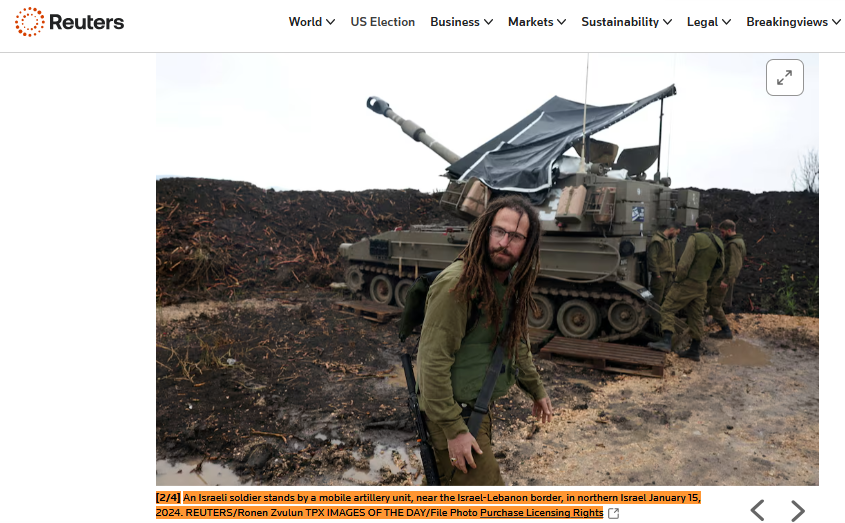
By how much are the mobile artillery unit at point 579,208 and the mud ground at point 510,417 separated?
1.36m

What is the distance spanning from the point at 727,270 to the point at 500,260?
739cm

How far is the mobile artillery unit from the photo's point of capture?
7367mm

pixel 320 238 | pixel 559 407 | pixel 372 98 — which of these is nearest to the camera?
pixel 559 407

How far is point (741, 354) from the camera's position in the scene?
7188mm

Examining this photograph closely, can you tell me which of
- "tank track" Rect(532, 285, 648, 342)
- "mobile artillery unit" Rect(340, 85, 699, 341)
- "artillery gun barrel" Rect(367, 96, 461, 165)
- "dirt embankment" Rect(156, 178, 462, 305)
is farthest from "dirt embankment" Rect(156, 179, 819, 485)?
"artillery gun barrel" Rect(367, 96, 461, 165)

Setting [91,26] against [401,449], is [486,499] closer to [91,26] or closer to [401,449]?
[401,449]

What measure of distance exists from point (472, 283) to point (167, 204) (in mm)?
14316

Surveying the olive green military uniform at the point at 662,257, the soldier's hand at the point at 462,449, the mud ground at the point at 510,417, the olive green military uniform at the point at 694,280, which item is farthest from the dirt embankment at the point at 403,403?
the soldier's hand at the point at 462,449

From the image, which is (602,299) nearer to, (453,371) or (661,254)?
(661,254)

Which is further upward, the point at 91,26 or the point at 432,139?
the point at 432,139

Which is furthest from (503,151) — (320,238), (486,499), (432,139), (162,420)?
(320,238)

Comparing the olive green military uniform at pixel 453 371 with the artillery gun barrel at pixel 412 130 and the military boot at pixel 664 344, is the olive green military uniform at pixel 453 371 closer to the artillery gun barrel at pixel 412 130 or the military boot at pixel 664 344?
the military boot at pixel 664 344

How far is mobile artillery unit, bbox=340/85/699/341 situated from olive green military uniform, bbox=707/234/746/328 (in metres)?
0.99

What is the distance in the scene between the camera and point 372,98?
10.8m
